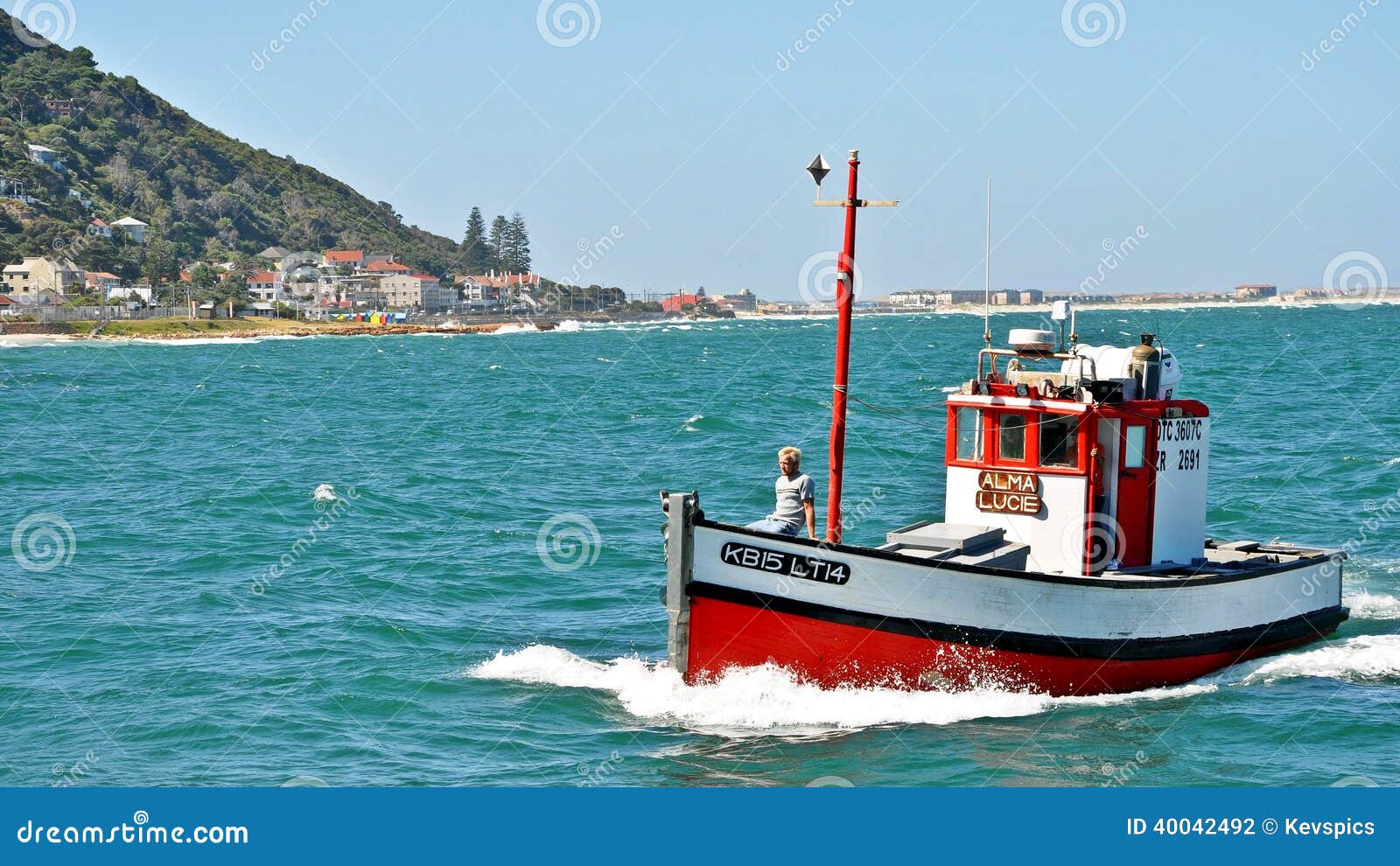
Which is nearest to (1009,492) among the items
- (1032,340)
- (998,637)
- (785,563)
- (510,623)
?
(1032,340)

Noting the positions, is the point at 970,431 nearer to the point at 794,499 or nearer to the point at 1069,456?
Answer: the point at 1069,456

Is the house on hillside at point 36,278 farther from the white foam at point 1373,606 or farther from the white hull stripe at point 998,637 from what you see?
the white hull stripe at point 998,637

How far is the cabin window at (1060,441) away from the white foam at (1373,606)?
7.01 m

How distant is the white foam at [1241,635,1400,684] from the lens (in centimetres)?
1809

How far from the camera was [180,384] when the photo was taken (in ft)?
278

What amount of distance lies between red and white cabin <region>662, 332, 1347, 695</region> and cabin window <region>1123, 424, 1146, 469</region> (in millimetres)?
22

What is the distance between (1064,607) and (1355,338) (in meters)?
116

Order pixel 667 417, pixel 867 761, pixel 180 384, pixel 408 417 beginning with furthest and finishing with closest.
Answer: pixel 180 384
pixel 408 417
pixel 667 417
pixel 867 761

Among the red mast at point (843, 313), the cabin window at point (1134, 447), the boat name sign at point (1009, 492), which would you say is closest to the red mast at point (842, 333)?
the red mast at point (843, 313)

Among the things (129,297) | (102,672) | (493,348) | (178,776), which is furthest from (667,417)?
(129,297)

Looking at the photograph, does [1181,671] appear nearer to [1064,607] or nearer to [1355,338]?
[1064,607]

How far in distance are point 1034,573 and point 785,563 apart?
8.69 ft

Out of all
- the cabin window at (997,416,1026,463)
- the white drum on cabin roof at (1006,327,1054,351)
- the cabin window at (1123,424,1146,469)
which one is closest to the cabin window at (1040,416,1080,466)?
the cabin window at (997,416,1026,463)

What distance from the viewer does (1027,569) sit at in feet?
56.5
